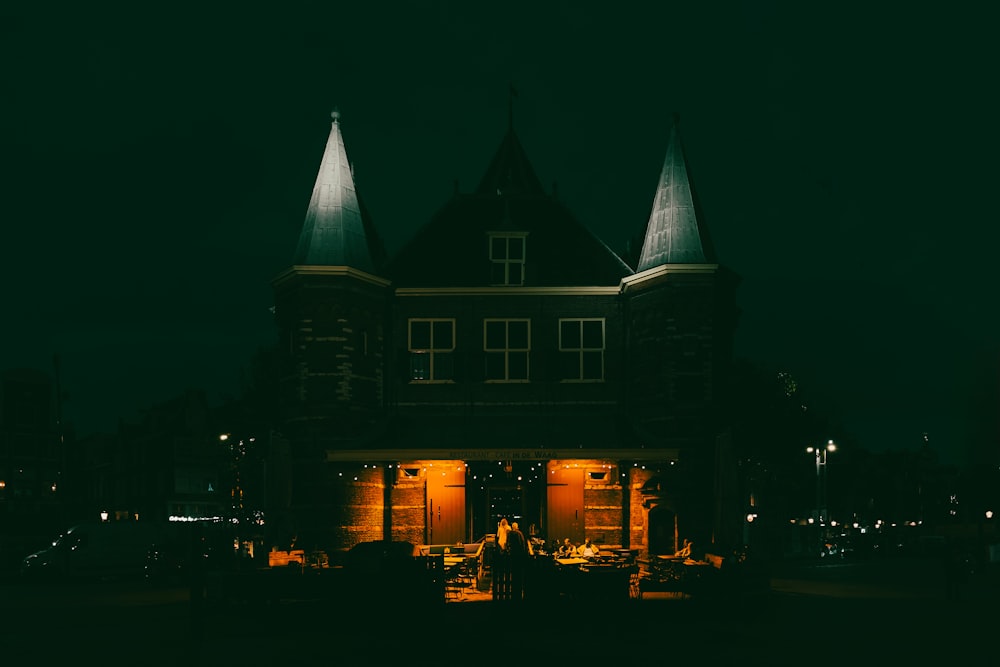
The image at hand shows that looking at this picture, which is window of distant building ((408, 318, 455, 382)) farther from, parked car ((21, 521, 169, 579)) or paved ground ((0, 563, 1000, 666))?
paved ground ((0, 563, 1000, 666))

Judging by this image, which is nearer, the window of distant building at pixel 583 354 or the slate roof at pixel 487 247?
the window of distant building at pixel 583 354

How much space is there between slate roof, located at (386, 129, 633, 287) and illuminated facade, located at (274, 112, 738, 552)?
2.0 inches

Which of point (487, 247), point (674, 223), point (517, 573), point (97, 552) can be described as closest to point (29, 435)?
point (97, 552)

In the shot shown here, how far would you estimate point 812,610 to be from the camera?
21.1 meters

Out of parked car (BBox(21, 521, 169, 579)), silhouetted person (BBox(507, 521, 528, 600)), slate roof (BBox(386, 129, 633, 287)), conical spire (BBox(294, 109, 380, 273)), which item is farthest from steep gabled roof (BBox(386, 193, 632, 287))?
silhouetted person (BBox(507, 521, 528, 600))

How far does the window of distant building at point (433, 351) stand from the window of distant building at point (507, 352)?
3.21 feet

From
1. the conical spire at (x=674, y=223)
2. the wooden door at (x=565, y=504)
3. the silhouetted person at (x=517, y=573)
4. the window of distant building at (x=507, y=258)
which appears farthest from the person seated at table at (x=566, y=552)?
the window of distant building at (x=507, y=258)

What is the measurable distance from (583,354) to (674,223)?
13.8ft

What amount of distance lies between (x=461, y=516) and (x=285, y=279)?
25.0 feet

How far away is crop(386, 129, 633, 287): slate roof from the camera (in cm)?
3322

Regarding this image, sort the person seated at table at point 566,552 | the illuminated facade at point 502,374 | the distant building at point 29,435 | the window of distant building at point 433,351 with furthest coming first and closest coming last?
the distant building at point 29,435
the window of distant building at point 433,351
the illuminated facade at point 502,374
the person seated at table at point 566,552

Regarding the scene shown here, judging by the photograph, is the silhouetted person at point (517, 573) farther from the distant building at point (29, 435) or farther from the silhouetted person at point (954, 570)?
the distant building at point (29, 435)

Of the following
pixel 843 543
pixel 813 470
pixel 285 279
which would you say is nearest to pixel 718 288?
pixel 285 279

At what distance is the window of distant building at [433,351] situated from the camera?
33.0m
